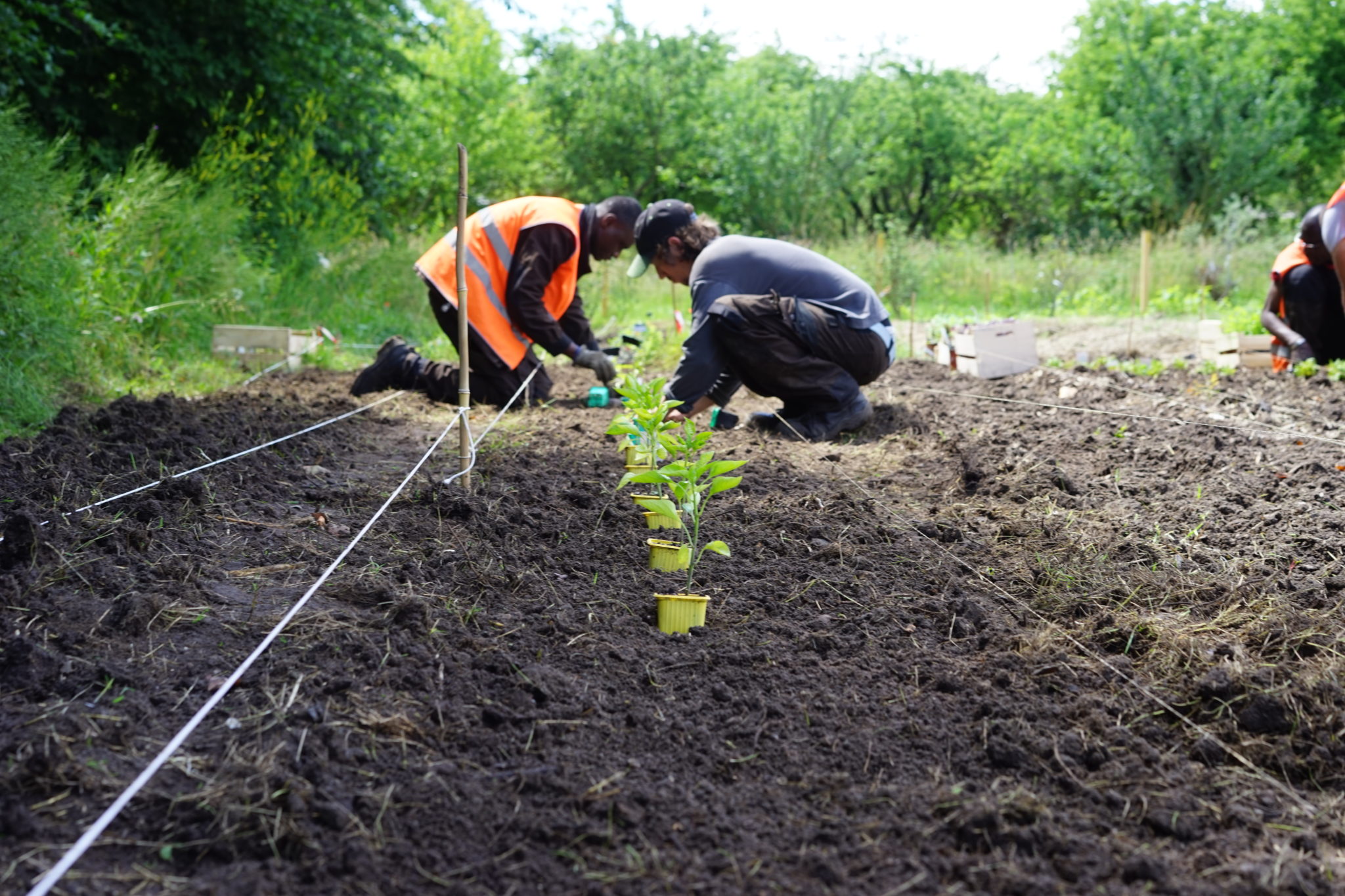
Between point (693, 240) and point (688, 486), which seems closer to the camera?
point (688, 486)

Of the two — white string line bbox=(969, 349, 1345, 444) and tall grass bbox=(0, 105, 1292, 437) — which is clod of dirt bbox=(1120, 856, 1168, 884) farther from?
tall grass bbox=(0, 105, 1292, 437)

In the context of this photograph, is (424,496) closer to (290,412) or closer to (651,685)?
(651,685)

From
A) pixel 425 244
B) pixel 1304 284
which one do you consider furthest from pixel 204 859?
pixel 425 244

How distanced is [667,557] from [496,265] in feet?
9.96

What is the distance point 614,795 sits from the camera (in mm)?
1607

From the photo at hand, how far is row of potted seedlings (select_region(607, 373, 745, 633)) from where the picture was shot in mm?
2326

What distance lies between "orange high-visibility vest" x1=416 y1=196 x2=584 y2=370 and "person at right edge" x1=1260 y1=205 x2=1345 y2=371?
4367 millimetres

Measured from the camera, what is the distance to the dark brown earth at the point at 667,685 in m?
1.47

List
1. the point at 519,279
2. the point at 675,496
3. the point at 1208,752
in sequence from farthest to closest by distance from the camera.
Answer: the point at 519,279, the point at 675,496, the point at 1208,752

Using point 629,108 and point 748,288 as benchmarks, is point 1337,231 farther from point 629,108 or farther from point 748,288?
point 629,108

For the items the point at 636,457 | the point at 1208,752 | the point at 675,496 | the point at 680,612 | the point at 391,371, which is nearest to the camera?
the point at 1208,752

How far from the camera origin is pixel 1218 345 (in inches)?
264

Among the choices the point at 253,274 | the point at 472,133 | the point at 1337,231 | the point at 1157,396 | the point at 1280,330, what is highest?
the point at 472,133

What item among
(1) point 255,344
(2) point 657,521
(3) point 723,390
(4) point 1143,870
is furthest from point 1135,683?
(1) point 255,344
